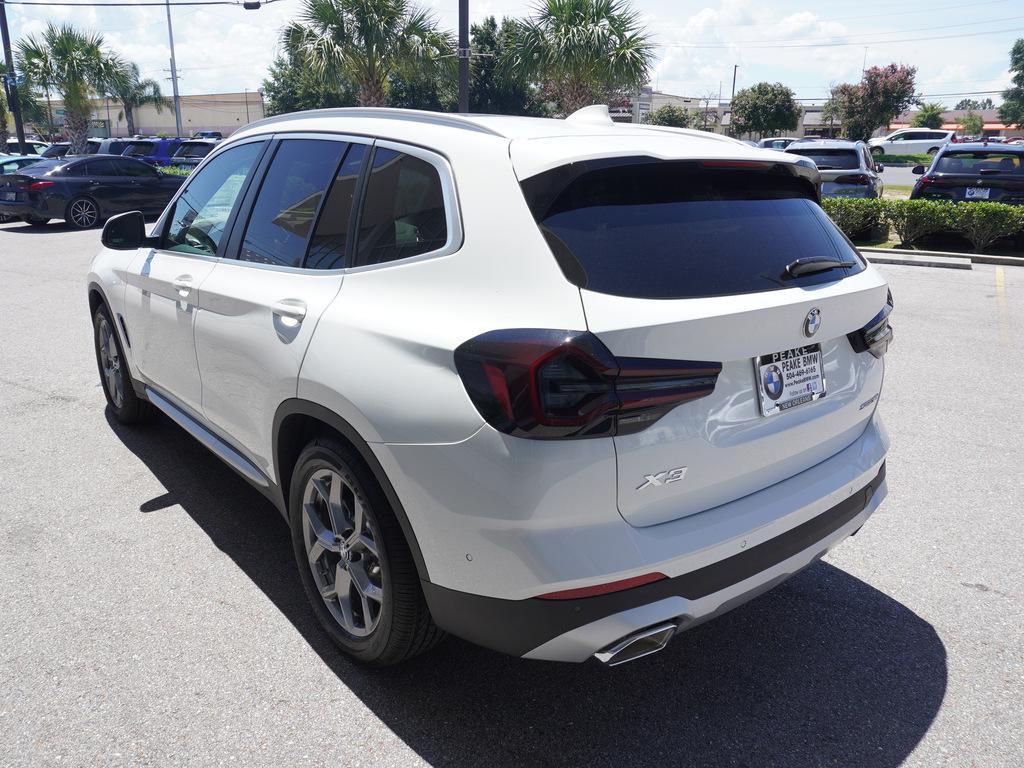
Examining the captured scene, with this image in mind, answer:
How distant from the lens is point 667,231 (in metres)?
2.33

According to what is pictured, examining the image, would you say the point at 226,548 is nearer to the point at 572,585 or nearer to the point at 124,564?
the point at 124,564

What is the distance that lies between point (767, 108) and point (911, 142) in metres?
10.5

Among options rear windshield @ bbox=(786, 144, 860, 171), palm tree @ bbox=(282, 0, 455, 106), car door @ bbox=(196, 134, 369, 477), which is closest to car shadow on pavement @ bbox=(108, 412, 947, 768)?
car door @ bbox=(196, 134, 369, 477)

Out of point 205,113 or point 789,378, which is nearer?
point 789,378

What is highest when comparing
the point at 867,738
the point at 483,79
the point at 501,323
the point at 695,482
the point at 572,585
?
the point at 483,79

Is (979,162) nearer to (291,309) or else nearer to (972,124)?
(291,309)

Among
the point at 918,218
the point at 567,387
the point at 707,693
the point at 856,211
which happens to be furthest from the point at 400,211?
the point at 856,211

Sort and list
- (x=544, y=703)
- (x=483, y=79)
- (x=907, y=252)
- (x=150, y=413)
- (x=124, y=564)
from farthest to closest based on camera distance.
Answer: (x=483, y=79)
(x=907, y=252)
(x=150, y=413)
(x=124, y=564)
(x=544, y=703)

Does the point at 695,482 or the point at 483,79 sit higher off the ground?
the point at 483,79

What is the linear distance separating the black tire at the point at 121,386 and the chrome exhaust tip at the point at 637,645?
3700mm

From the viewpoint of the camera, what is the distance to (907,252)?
41.6 feet

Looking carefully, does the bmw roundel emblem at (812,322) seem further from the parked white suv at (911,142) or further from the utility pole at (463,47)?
the parked white suv at (911,142)

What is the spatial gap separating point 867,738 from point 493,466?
1535mm

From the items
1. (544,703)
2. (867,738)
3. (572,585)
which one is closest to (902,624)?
(867,738)
